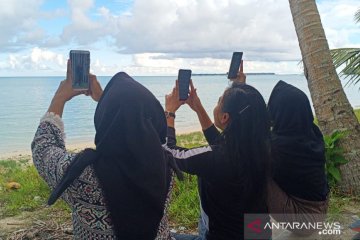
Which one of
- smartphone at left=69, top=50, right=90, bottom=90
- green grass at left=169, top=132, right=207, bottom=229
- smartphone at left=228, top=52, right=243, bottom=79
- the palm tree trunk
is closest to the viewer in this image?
smartphone at left=69, top=50, right=90, bottom=90

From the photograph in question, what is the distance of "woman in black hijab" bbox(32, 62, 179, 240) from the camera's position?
1757 millimetres

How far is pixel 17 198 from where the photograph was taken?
4766 millimetres

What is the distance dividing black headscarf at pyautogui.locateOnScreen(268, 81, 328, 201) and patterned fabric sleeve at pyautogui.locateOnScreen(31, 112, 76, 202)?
136cm

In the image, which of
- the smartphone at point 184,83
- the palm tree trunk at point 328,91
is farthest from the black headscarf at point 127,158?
the palm tree trunk at point 328,91

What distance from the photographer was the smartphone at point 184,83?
2.62 meters

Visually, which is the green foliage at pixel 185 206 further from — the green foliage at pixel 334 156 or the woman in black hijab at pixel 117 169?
the woman in black hijab at pixel 117 169

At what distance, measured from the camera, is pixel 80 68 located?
2.06 meters

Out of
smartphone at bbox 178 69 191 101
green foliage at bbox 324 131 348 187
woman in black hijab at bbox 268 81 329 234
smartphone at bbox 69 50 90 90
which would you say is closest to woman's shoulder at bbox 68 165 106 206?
smartphone at bbox 69 50 90 90

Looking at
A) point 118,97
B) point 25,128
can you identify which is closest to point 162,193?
point 118,97

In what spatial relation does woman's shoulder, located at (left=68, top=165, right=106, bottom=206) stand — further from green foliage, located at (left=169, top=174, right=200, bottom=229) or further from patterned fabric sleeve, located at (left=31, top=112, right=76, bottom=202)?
green foliage, located at (left=169, top=174, right=200, bottom=229)

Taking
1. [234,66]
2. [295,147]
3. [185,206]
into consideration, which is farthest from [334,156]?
[234,66]

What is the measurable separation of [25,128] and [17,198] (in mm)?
19938

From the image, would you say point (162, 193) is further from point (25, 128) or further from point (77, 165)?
point (25, 128)

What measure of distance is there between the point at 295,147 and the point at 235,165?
2.21ft
